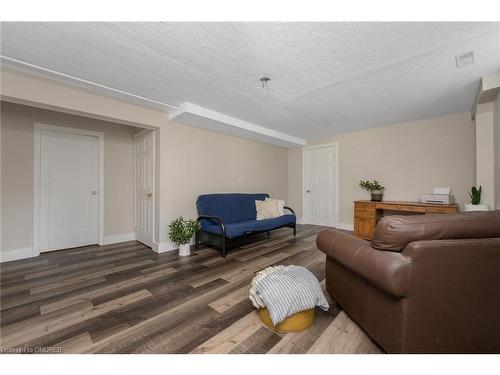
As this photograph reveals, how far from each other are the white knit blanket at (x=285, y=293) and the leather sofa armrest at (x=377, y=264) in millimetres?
340

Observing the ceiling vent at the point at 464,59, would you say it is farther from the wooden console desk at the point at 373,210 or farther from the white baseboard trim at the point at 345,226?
the white baseboard trim at the point at 345,226

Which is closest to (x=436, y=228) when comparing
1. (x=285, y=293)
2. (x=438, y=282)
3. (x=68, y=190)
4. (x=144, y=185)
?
(x=438, y=282)

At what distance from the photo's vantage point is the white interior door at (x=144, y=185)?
351 cm

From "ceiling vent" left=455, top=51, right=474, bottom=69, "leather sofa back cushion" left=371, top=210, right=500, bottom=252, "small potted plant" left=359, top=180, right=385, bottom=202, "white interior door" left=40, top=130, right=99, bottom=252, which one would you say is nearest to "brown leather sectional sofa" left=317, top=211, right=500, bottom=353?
"leather sofa back cushion" left=371, top=210, right=500, bottom=252

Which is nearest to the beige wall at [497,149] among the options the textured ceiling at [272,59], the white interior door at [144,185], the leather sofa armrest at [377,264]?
the textured ceiling at [272,59]

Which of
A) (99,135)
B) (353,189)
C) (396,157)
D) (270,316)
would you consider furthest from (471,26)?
(99,135)

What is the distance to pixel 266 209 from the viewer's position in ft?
13.8

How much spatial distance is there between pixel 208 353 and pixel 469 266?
1.58 meters

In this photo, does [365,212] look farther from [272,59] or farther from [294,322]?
[272,59]

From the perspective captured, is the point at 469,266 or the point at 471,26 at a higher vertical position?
the point at 471,26

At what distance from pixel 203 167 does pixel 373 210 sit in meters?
3.41

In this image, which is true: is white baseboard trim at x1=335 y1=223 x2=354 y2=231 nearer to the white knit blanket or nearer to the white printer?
the white printer
